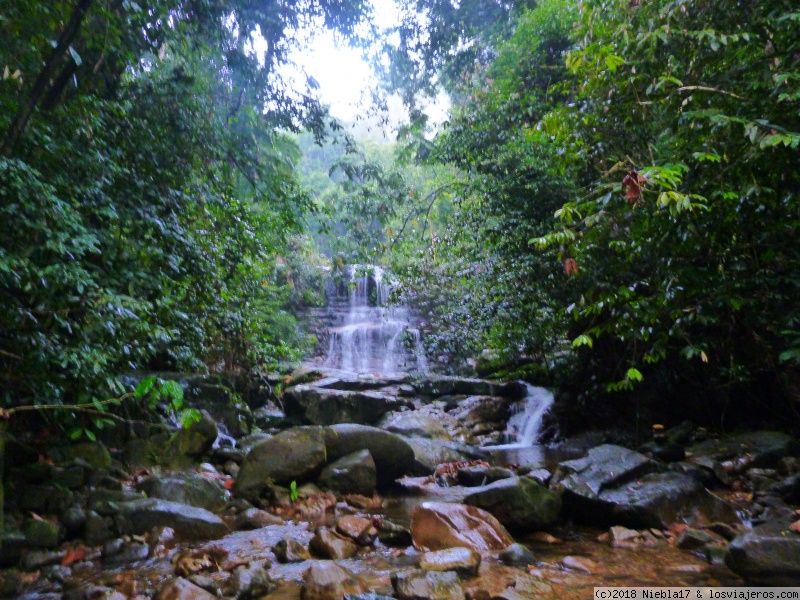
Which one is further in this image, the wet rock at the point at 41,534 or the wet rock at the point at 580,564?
the wet rock at the point at 41,534

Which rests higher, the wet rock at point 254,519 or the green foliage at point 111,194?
the green foliage at point 111,194

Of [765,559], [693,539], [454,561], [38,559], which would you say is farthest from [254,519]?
[765,559]

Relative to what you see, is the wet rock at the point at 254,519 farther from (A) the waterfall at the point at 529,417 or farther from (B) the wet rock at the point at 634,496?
(A) the waterfall at the point at 529,417

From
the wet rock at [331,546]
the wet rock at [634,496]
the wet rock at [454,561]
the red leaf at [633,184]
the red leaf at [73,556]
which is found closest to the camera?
the red leaf at [633,184]

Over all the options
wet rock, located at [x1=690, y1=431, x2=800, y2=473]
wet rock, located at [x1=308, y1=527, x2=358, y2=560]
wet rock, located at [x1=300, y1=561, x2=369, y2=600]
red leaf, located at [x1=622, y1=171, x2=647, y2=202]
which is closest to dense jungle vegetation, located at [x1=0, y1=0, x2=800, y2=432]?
red leaf, located at [x1=622, y1=171, x2=647, y2=202]

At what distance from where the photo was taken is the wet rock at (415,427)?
10148 millimetres

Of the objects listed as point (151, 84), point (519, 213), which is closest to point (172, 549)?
point (151, 84)

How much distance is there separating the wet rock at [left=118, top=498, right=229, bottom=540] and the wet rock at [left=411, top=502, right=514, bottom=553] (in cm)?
190

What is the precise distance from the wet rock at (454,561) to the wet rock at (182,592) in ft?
4.97

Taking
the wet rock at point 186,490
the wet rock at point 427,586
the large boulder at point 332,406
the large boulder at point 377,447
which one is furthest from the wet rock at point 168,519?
the large boulder at point 332,406

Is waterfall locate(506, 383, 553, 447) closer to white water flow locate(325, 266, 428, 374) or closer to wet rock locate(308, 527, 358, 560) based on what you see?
white water flow locate(325, 266, 428, 374)

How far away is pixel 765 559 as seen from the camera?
143 inches

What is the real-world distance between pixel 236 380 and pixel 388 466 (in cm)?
447

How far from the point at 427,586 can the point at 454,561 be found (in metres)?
0.57
